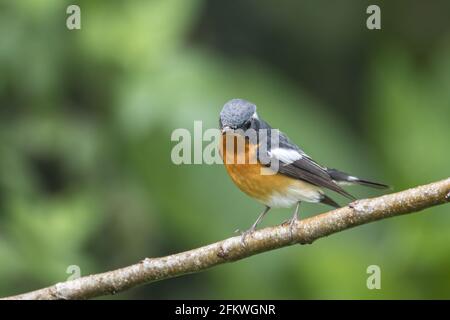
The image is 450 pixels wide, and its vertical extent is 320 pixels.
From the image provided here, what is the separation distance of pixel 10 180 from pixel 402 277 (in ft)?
9.91

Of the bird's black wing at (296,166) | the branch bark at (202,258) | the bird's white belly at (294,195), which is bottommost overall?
the branch bark at (202,258)

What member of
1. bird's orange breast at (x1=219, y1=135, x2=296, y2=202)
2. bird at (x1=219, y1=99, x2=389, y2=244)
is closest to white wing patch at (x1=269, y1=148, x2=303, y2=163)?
bird at (x1=219, y1=99, x2=389, y2=244)

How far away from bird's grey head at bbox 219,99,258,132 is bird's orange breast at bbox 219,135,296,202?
29cm

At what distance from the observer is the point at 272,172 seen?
479 centimetres

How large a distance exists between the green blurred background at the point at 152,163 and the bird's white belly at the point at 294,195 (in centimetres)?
126

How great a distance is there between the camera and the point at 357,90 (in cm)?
938

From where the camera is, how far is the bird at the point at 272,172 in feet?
15.4

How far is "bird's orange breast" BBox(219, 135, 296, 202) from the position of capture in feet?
15.4

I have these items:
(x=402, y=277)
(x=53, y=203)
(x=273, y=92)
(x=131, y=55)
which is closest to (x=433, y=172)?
(x=402, y=277)

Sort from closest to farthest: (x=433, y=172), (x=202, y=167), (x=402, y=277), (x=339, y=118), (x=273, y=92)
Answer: (x=402, y=277) → (x=433, y=172) → (x=202, y=167) → (x=273, y=92) → (x=339, y=118)

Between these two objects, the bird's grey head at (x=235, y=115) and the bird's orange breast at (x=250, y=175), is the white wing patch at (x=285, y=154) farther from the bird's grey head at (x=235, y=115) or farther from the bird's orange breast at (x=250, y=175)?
the bird's grey head at (x=235, y=115)

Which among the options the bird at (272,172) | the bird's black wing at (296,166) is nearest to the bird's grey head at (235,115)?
A: the bird at (272,172)

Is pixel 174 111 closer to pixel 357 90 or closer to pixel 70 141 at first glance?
pixel 70 141

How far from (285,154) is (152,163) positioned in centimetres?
204
